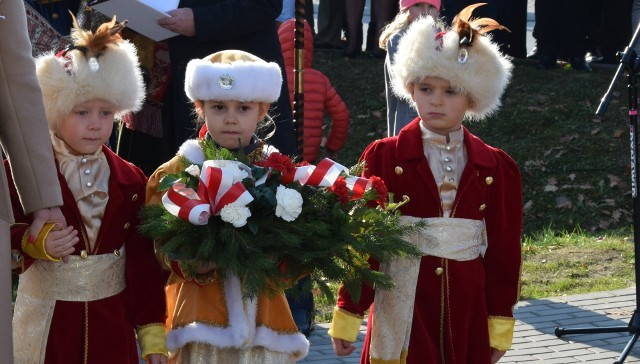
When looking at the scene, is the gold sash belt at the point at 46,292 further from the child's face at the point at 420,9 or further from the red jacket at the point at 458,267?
the child's face at the point at 420,9

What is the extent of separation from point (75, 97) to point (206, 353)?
1.06 metres

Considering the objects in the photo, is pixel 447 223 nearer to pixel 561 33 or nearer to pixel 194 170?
pixel 194 170

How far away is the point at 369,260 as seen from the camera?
4895 millimetres

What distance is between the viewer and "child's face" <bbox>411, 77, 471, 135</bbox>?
200 inches

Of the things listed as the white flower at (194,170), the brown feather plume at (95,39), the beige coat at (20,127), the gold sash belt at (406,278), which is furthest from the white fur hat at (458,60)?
the beige coat at (20,127)

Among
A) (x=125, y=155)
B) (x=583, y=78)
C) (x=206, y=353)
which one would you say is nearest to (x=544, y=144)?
(x=583, y=78)

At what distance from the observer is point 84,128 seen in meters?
4.66

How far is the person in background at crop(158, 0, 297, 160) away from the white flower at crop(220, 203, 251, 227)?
80.9 inches

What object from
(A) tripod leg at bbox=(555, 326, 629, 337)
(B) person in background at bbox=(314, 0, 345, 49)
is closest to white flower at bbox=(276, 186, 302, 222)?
(A) tripod leg at bbox=(555, 326, 629, 337)

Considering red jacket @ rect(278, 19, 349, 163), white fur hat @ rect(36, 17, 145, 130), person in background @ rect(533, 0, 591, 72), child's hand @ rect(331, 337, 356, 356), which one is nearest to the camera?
white fur hat @ rect(36, 17, 145, 130)

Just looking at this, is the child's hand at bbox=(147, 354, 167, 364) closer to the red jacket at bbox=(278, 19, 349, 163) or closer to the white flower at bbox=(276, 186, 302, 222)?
the white flower at bbox=(276, 186, 302, 222)

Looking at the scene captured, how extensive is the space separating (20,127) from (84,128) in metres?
0.74

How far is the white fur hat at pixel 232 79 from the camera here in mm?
4887

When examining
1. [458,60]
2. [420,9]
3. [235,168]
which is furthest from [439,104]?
[420,9]
